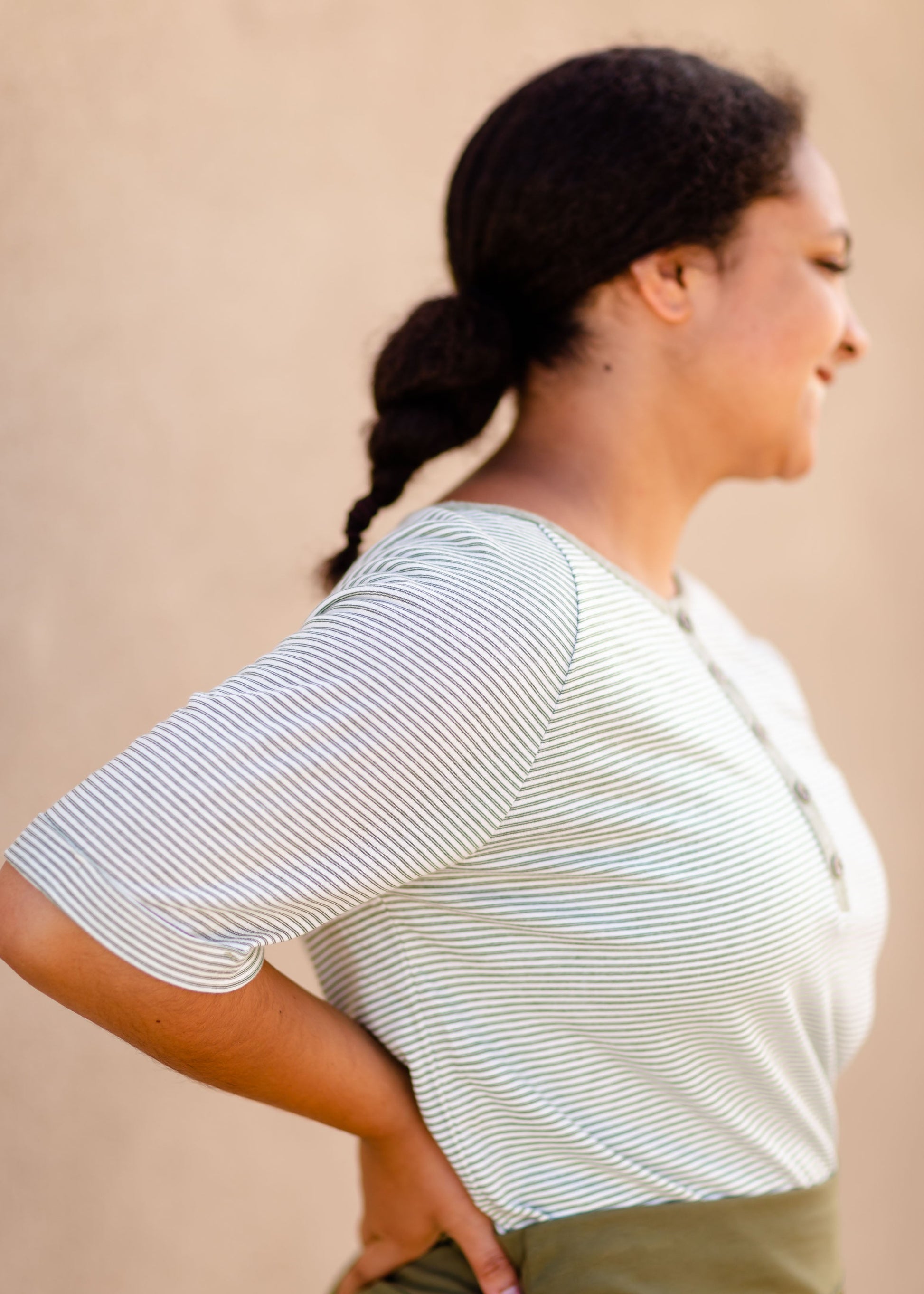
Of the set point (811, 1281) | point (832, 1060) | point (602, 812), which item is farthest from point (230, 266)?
point (811, 1281)

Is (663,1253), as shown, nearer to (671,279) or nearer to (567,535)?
(567,535)

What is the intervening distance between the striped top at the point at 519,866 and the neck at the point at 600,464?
0.09m

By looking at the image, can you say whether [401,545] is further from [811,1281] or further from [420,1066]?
[811,1281]

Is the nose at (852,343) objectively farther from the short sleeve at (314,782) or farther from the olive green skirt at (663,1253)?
the olive green skirt at (663,1253)

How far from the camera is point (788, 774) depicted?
0.94m

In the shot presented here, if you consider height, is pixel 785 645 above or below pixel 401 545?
below

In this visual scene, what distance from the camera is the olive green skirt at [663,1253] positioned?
80 cm

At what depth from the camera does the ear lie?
3.16 feet

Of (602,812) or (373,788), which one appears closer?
(373,788)

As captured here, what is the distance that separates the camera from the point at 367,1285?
0.92 m

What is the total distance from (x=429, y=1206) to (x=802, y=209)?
85 cm

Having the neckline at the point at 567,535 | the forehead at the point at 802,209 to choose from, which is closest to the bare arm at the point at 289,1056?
the neckline at the point at 567,535

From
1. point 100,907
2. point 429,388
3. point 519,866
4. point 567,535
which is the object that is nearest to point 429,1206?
point 519,866

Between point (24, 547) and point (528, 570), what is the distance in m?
0.67
